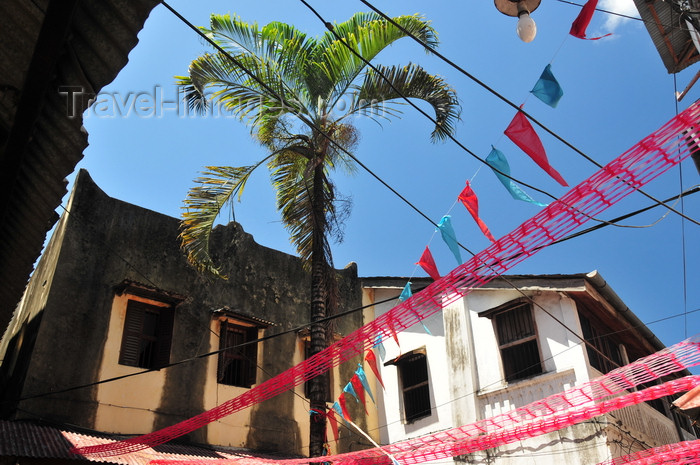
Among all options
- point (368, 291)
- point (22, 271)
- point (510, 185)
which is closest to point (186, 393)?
point (368, 291)

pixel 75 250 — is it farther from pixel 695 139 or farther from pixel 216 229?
pixel 695 139

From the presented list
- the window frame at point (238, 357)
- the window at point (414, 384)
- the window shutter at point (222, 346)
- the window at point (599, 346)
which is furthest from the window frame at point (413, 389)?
the window shutter at point (222, 346)

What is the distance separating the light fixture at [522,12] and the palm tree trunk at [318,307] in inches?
212

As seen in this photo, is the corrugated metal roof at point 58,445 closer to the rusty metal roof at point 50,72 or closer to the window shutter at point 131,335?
the window shutter at point 131,335

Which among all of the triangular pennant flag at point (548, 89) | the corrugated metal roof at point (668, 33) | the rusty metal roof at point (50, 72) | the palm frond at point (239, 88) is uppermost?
the palm frond at point (239, 88)

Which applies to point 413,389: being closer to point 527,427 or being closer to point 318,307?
point 318,307

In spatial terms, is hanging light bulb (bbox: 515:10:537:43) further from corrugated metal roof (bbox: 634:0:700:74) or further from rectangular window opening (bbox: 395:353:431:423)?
rectangular window opening (bbox: 395:353:431:423)

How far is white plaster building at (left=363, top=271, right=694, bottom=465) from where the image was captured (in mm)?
11281

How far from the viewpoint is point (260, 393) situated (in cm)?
719

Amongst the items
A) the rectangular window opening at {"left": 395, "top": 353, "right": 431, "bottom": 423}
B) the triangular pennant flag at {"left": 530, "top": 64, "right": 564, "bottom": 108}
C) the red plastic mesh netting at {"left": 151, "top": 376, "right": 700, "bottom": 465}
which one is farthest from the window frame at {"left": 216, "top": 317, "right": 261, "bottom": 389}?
the triangular pennant flag at {"left": 530, "top": 64, "right": 564, "bottom": 108}

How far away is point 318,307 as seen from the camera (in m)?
9.73

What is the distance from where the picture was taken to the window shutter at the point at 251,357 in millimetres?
12961

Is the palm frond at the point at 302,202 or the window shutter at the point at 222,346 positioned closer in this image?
the palm frond at the point at 302,202

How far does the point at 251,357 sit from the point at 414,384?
4.31 meters
